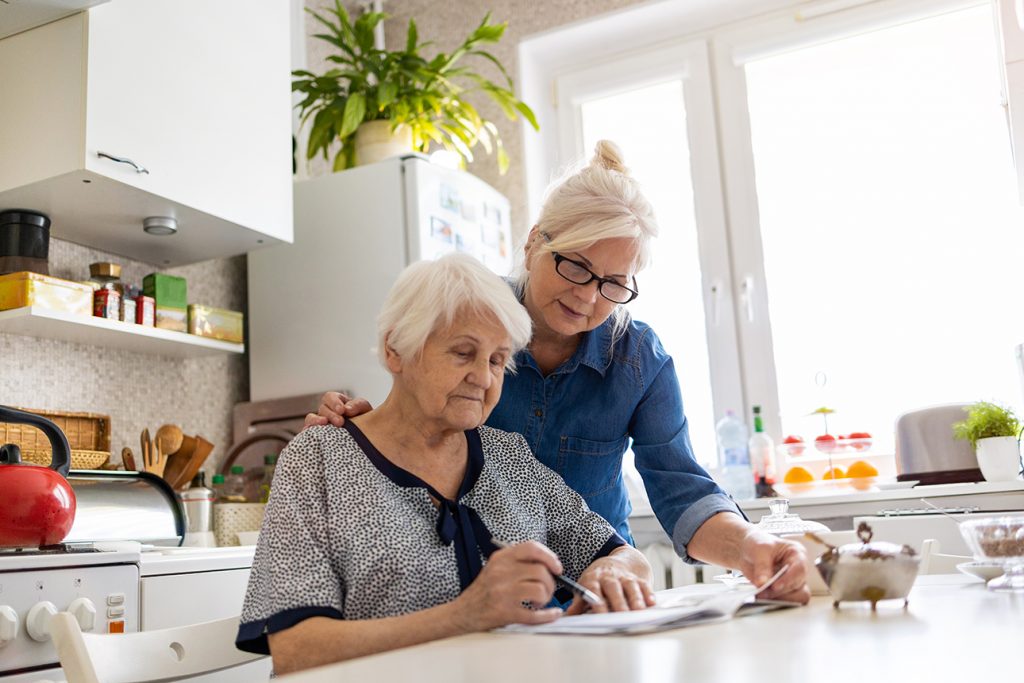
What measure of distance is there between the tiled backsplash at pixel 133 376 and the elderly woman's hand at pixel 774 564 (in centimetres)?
188

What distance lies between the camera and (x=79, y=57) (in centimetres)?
225

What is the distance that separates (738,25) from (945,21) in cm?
67

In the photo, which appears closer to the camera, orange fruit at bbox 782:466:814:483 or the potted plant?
the potted plant

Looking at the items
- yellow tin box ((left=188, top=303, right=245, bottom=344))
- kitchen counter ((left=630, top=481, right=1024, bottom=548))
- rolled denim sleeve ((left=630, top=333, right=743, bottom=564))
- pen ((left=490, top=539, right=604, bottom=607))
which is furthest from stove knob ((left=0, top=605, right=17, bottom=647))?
kitchen counter ((left=630, top=481, right=1024, bottom=548))

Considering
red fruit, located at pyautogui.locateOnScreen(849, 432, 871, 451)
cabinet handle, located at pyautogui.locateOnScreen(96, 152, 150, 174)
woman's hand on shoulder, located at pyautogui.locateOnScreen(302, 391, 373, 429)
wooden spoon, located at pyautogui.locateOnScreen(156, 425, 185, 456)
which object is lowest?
red fruit, located at pyautogui.locateOnScreen(849, 432, 871, 451)

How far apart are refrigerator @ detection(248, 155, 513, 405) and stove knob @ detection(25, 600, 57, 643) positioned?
1.35 meters

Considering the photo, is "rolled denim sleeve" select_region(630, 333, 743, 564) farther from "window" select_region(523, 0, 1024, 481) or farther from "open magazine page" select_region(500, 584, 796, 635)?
"window" select_region(523, 0, 1024, 481)

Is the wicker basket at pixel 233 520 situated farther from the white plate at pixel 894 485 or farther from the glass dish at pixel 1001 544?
the glass dish at pixel 1001 544

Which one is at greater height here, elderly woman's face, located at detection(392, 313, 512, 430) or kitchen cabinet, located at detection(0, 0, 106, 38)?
kitchen cabinet, located at detection(0, 0, 106, 38)

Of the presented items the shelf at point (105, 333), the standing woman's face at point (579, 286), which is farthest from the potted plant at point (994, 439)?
the shelf at point (105, 333)

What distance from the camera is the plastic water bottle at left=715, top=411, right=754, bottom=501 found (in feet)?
10.3

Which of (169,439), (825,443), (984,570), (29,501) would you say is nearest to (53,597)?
(29,501)

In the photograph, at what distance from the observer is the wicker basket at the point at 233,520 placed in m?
2.69

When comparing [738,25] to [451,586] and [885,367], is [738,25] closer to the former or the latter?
[885,367]
